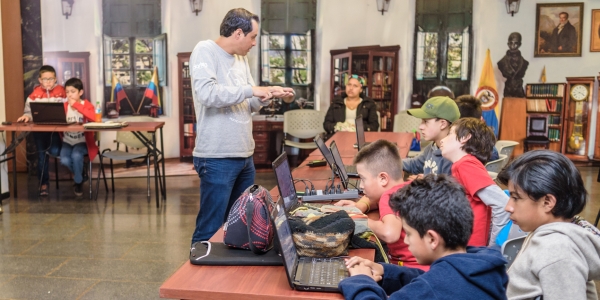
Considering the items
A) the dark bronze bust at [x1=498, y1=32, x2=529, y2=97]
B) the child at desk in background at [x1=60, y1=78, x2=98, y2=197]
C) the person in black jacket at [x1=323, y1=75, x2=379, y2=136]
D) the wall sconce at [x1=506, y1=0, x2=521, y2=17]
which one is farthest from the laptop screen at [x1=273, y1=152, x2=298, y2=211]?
the wall sconce at [x1=506, y1=0, x2=521, y2=17]

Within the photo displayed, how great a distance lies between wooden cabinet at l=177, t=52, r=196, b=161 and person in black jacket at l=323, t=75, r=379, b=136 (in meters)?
2.05

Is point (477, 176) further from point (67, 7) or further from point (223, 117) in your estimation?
point (67, 7)

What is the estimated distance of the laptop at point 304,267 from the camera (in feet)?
5.94

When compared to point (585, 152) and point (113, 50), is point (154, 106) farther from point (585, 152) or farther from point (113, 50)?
point (585, 152)

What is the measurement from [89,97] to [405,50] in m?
4.56

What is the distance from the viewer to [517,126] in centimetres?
888

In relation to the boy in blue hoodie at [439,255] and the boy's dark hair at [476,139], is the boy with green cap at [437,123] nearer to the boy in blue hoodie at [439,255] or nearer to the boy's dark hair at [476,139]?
the boy's dark hair at [476,139]

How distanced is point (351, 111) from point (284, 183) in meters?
5.27

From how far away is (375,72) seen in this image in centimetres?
872

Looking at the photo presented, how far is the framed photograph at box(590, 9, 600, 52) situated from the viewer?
8.57 metres

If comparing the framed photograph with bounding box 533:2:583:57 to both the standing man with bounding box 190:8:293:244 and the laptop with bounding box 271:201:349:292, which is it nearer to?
the standing man with bounding box 190:8:293:244

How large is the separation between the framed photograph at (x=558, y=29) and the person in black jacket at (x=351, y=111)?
111 inches

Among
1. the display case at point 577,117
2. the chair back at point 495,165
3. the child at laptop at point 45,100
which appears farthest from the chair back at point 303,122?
the chair back at point 495,165

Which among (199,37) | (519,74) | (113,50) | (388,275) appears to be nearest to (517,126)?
(519,74)
